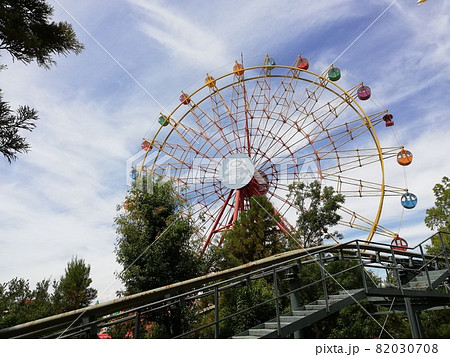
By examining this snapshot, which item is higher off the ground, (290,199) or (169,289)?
(290,199)

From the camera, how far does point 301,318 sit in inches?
170

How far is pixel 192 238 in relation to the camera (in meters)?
9.92

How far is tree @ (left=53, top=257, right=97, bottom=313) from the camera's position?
556 inches

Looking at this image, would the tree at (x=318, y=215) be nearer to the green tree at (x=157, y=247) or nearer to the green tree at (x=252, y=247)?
the green tree at (x=252, y=247)

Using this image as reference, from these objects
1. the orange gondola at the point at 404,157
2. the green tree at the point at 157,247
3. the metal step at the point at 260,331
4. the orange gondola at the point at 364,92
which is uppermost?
the orange gondola at the point at 364,92

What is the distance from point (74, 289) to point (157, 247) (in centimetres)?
853

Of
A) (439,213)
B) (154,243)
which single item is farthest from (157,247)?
(439,213)

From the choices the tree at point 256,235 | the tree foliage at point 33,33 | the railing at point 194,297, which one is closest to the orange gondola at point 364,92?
the tree at point 256,235

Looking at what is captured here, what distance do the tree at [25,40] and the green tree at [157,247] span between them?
14.2 ft

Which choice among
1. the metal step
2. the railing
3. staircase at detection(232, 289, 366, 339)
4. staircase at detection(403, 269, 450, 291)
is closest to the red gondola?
the railing

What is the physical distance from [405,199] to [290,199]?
4.83m

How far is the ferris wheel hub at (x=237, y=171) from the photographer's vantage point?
15484 millimetres
